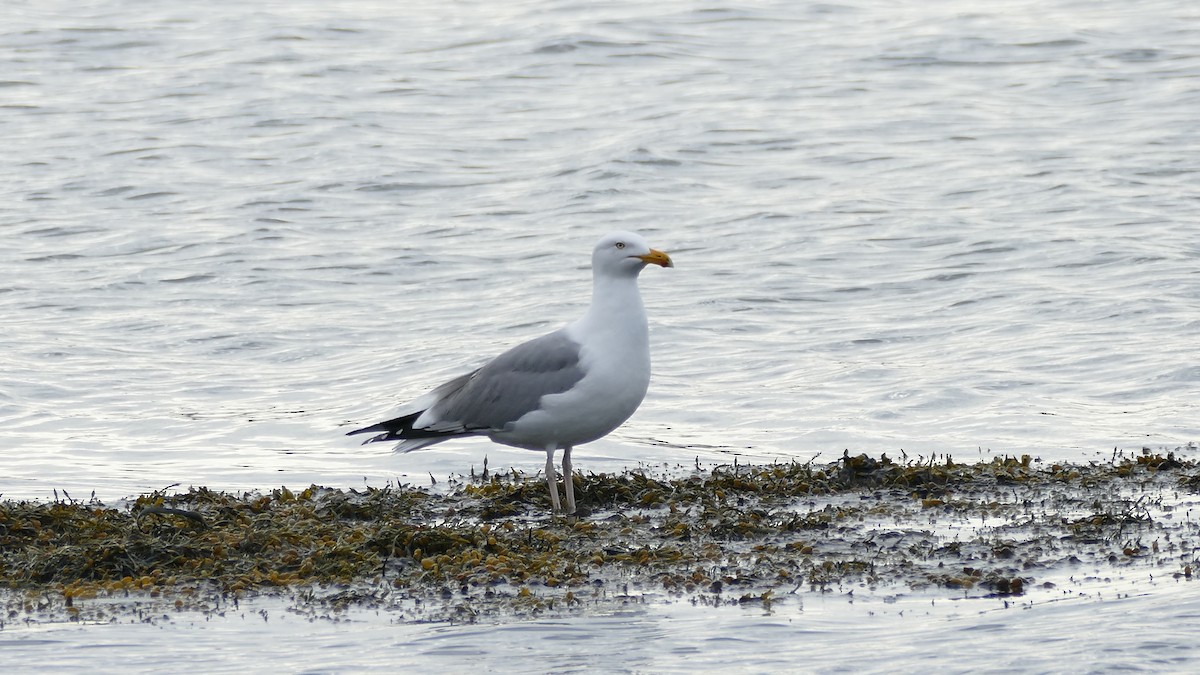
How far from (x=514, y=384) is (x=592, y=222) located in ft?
29.1

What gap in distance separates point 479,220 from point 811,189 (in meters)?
3.52

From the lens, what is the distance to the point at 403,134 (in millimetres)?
20125

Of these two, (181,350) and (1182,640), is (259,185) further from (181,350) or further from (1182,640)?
(1182,640)

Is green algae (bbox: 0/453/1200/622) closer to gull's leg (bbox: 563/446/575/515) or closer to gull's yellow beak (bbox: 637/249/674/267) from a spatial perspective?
gull's leg (bbox: 563/446/575/515)

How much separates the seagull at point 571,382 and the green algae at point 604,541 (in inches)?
13.2

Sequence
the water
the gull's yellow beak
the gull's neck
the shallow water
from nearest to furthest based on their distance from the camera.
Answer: the shallow water → the gull's neck → the gull's yellow beak → the water

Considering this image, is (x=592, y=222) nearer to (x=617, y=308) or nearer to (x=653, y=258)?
(x=653, y=258)

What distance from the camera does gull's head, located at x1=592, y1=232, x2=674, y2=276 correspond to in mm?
7824

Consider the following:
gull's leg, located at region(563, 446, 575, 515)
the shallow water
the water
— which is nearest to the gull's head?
gull's leg, located at region(563, 446, 575, 515)

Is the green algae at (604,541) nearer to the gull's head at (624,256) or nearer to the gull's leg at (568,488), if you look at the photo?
the gull's leg at (568,488)

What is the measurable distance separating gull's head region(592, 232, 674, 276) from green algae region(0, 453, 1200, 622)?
1050 millimetres

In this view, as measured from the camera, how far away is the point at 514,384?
7.74 metres

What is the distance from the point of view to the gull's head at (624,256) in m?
7.82

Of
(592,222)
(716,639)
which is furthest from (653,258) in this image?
(592,222)
